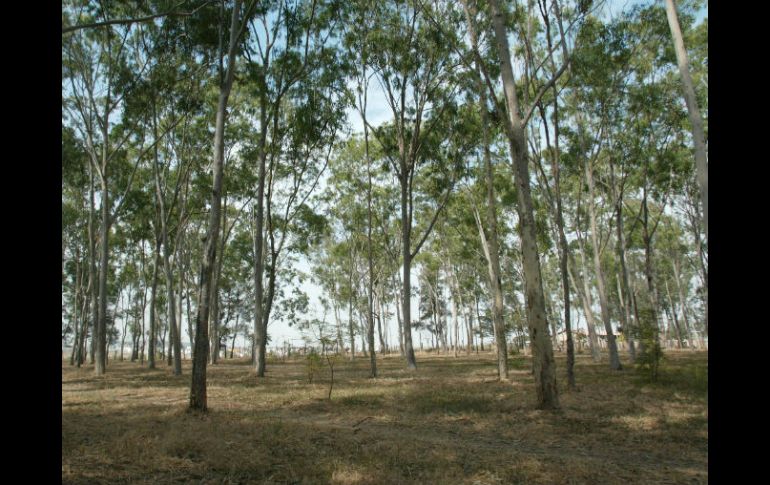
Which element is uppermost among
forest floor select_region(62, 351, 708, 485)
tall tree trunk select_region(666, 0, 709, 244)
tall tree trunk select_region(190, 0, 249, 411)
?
tall tree trunk select_region(666, 0, 709, 244)

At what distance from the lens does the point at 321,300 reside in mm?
44500

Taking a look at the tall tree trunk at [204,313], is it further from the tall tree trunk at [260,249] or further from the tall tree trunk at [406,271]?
the tall tree trunk at [406,271]

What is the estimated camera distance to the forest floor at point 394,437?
4.78 metres

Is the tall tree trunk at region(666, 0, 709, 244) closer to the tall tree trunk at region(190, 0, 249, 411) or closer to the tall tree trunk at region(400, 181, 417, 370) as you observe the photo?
the tall tree trunk at region(190, 0, 249, 411)

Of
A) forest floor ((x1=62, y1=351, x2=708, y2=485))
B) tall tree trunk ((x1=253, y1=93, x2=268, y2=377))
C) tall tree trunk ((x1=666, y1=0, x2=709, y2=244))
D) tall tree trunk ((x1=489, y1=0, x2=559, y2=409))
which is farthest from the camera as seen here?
tall tree trunk ((x1=253, y1=93, x2=268, y2=377))

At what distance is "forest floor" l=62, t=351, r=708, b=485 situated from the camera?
4.78 m

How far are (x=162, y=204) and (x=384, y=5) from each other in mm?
11815

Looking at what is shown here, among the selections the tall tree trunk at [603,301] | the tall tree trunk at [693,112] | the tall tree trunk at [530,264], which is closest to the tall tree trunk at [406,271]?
the tall tree trunk at [603,301]

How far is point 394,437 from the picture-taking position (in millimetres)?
6621

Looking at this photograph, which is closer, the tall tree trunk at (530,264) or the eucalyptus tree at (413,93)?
the tall tree trunk at (530,264)

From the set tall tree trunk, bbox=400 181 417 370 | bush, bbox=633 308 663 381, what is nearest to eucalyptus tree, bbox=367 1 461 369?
tall tree trunk, bbox=400 181 417 370

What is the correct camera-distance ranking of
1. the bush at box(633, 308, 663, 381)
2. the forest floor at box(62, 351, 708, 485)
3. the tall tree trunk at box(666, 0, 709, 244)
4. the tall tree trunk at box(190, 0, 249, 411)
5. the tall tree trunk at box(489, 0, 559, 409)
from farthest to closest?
the bush at box(633, 308, 663, 381)
the tall tree trunk at box(190, 0, 249, 411)
the tall tree trunk at box(489, 0, 559, 409)
the tall tree trunk at box(666, 0, 709, 244)
the forest floor at box(62, 351, 708, 485)

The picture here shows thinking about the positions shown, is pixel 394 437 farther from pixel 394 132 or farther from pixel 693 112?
pixel 394 132
